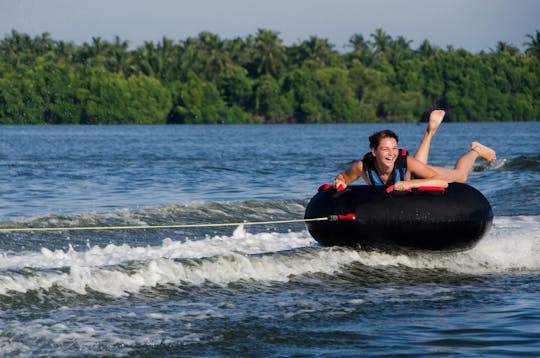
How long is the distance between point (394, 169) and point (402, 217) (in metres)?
0.49

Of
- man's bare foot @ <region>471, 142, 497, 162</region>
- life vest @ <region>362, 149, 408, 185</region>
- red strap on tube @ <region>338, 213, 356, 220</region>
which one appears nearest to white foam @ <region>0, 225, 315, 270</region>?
red strap on tube @ <region>338, 213, 356, 220</region>

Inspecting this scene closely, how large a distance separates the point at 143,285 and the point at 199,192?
12.0 meters

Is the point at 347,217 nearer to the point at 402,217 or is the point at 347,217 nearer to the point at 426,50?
the point at 402,217

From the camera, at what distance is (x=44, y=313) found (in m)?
8.01

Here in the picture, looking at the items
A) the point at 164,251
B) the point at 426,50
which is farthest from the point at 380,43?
the point at 164,251

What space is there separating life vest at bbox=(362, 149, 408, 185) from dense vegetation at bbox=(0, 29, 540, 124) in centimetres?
11007

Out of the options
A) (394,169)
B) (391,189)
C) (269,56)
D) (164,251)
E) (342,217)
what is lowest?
(164,251)

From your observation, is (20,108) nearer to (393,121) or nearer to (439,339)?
(393,121)

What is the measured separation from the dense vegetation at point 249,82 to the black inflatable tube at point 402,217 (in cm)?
11010

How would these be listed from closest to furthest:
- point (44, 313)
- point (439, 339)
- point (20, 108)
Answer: point (439, 339) → point (44, 313) → point (20, 108)

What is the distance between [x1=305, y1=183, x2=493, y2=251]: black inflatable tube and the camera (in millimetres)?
10359

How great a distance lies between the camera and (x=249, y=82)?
12712cm

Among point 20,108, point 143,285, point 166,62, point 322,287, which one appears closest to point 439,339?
point 322,287

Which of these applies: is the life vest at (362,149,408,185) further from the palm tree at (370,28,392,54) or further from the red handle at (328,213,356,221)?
the palm tree at (370,28,392,54)
